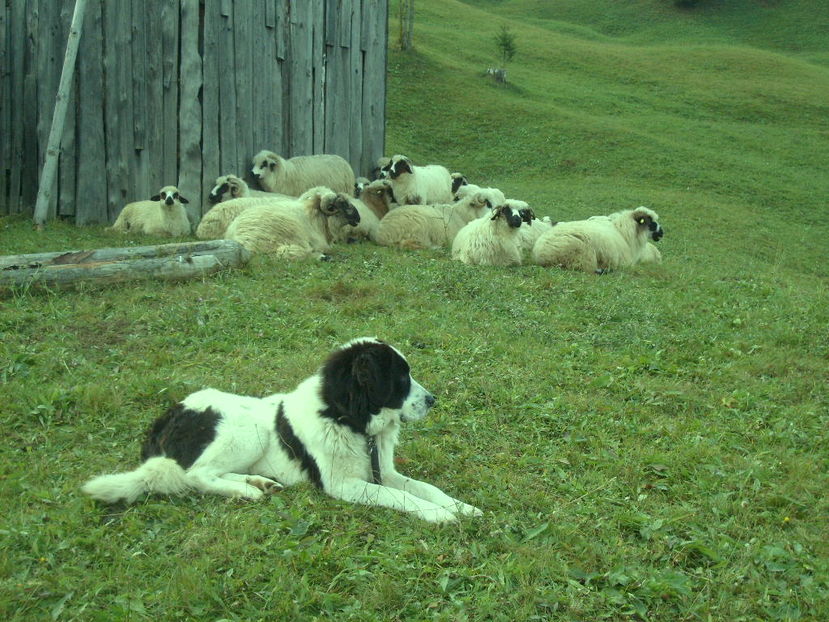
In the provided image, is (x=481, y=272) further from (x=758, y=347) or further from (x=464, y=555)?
(x=464, y=555)

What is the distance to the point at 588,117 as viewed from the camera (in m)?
33.3

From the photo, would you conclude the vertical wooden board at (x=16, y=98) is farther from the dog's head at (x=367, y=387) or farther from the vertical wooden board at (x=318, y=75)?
the dog's head at (x=367, y=387)

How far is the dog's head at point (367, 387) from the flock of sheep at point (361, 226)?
6.40m

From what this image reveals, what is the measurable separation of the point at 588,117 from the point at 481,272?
23.9 meters

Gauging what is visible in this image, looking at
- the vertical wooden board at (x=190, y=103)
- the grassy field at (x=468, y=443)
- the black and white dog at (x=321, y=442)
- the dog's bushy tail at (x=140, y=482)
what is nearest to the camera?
the grassy field at (x=468, y=443)

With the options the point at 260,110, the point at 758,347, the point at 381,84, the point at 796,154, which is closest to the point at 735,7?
the point at 796,154

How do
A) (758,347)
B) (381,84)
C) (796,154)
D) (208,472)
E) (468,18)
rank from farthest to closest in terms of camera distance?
(468,18) → (796,154) → (381,84) → (758,347) → (208,472)

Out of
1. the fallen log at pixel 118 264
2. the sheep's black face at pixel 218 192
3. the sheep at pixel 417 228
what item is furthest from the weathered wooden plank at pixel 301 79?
the fallen log at pixel 118 264

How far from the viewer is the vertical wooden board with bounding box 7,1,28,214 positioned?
12219 mm

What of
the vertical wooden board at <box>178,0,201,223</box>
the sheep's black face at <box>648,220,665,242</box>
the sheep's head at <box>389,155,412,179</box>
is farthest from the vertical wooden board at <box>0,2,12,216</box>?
the sheep's black face at <box>648,220,665,242</box>

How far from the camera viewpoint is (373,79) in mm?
17531

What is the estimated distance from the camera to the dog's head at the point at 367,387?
4.94 m

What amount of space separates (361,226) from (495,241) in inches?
99.5

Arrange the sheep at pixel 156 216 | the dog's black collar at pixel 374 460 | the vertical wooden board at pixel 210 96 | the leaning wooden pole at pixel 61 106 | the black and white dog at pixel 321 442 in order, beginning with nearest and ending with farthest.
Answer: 1. the black and white dog at pixel 321 442
2. the dog's black collar at pixel 374 460
3. the leaning wooden pole at pixel 61 106
4. the sheep at pixel 156 216
5. the vertical wooden board at pixel 210 96
